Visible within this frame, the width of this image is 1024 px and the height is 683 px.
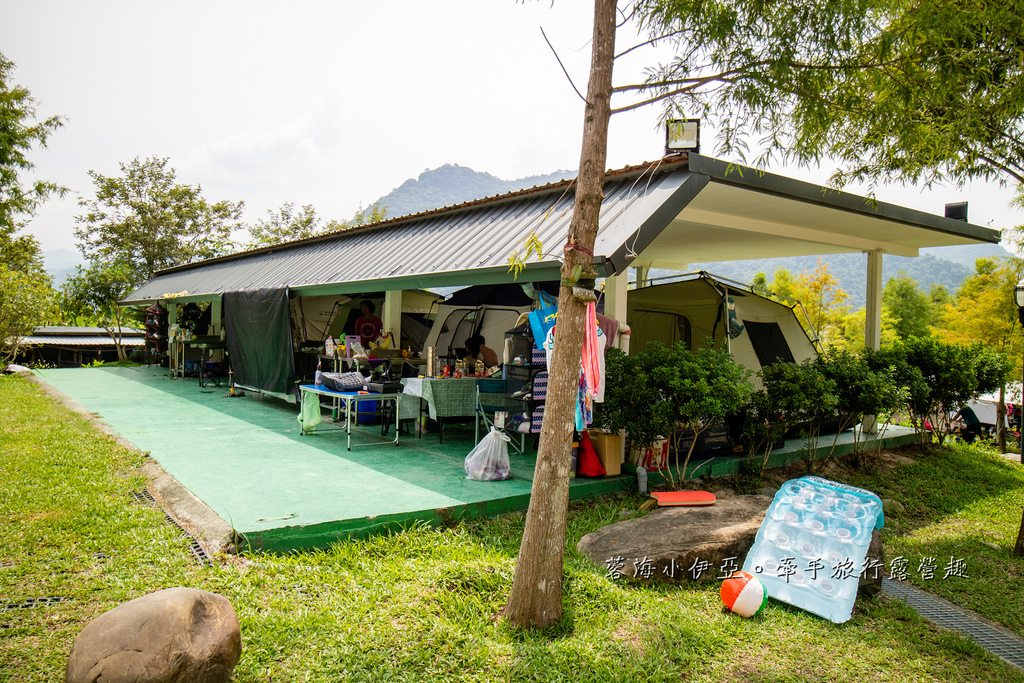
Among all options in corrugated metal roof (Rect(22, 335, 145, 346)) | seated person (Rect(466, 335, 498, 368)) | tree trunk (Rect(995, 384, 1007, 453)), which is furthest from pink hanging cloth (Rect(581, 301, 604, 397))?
corrugated metal roof (Rect(22, 335, 145, 346))

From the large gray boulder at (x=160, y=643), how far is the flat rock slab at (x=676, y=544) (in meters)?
2.40

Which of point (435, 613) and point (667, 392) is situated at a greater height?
point (667, 392)

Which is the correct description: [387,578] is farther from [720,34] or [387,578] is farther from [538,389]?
[720,34]

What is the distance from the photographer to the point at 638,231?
A: 17.0ft

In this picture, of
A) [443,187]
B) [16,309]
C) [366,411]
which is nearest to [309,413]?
[366,411]

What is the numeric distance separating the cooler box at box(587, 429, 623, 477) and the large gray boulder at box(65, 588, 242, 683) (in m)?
3.91

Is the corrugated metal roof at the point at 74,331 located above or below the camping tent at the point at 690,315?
below

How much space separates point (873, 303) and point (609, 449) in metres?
5.82

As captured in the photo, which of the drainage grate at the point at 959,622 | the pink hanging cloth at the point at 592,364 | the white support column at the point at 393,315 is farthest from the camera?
the white support column at the point at 393,315

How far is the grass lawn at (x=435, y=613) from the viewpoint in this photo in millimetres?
3104

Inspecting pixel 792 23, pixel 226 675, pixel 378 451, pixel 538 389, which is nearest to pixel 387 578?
pixel 226 675

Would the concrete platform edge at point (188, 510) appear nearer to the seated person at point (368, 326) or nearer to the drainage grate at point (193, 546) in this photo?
the drainage grate at point (193, 546)

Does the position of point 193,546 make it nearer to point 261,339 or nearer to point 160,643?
point 160,643

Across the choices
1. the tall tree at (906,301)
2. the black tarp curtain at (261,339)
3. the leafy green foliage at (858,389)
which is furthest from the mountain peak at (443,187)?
the leafy green foliage at (858,389)
